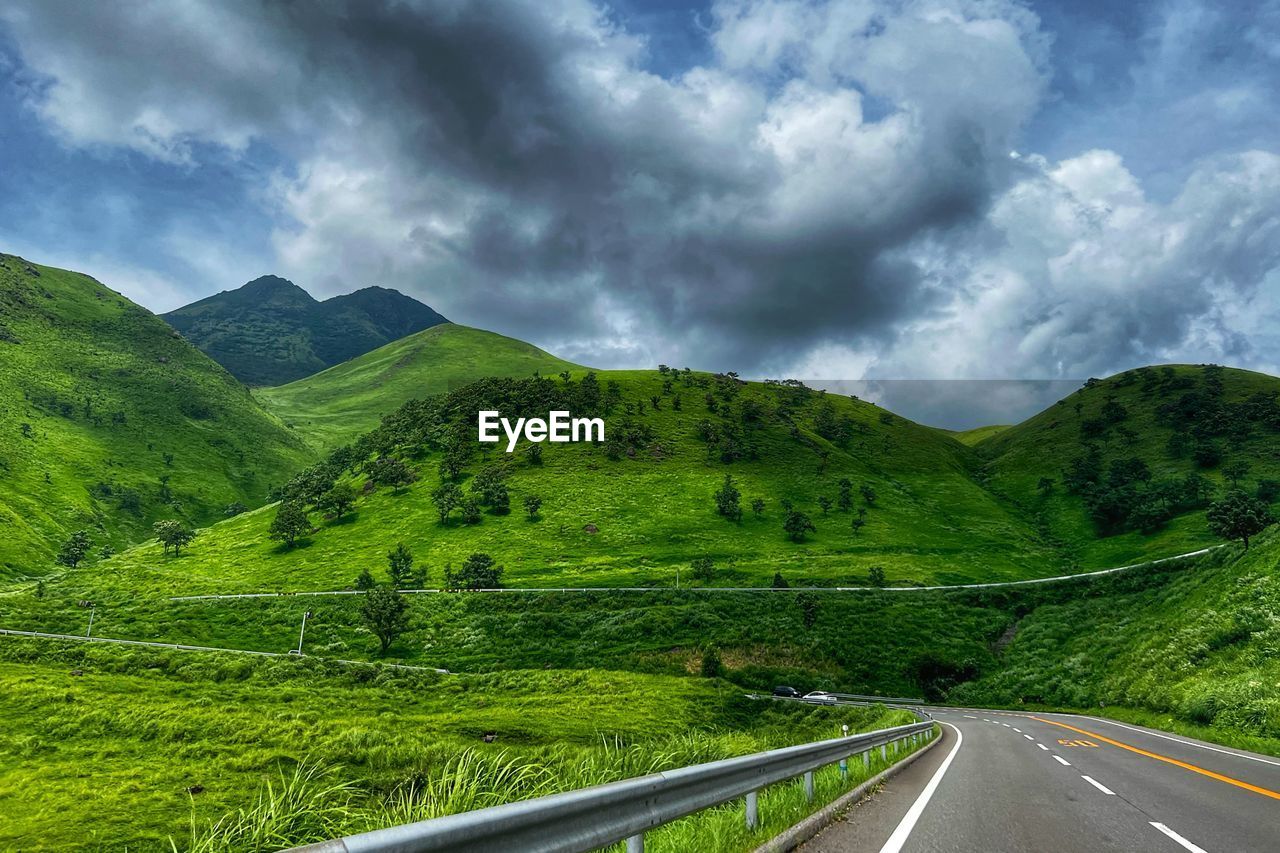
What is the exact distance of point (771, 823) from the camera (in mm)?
7145

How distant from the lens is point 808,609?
65375 millimetres

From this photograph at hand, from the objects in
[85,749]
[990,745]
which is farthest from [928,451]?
[85,749]

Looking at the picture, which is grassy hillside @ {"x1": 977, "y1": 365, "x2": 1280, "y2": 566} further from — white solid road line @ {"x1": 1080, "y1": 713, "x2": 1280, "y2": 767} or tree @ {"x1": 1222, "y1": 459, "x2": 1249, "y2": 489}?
white solid road line @ {"x1": 1080, "y1": 713, "x2": 1280, "y2": 767}

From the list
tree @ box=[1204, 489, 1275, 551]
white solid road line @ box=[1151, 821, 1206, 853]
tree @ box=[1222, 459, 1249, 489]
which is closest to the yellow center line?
white solid road line @ box=[1151, 821, 1206, 853]

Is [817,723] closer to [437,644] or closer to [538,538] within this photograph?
[437,644]

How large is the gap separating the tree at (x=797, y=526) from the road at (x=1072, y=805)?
8484 cm

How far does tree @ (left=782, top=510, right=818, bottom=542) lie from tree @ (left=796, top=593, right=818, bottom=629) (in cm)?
3357

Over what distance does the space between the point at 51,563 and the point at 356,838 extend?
14805 centimetres

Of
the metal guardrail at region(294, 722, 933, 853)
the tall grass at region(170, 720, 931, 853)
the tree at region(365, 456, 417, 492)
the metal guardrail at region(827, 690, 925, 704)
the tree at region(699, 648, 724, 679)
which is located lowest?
the metal guardrail at region(827, 690, 925, 704)

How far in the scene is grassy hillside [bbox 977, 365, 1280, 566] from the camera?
10250cm

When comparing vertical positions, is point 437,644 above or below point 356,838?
below

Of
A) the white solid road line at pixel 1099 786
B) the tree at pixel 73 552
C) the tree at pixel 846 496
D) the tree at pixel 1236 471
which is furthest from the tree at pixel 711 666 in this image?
the tree at pixel 73 552

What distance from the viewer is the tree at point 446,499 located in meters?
108

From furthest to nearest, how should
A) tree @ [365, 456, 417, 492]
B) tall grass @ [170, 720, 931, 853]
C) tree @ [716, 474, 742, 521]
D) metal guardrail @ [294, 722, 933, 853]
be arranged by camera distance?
1. tree @ [365, 456, 417, 492]
2. tree @ [716, 474, 742, 521]
3. tall grass @ [170, 720, 931, 853]
4. metal guardrail @ [294, 722, 933, 853]
